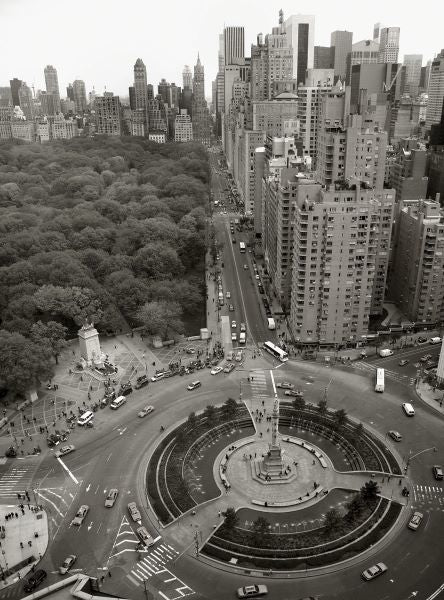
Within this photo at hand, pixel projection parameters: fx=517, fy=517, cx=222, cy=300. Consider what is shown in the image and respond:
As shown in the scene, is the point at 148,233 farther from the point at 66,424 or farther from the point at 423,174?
the point at 423,174

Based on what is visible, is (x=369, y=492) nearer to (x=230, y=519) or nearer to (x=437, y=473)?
(x=437, y=473)

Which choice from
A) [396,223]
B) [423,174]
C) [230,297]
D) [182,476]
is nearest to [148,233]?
[230,297]

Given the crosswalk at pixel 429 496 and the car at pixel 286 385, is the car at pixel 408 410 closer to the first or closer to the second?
the crosswalk at pixel 429 496

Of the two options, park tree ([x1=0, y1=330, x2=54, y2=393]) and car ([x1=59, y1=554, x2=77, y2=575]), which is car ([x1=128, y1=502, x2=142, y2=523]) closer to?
car ([x1=59, y1=554, x2=77, y2=575])

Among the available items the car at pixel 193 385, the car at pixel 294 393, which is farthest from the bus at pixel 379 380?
the car at pixel 193 385

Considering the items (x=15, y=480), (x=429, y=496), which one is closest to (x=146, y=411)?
(x=15, y=480)
